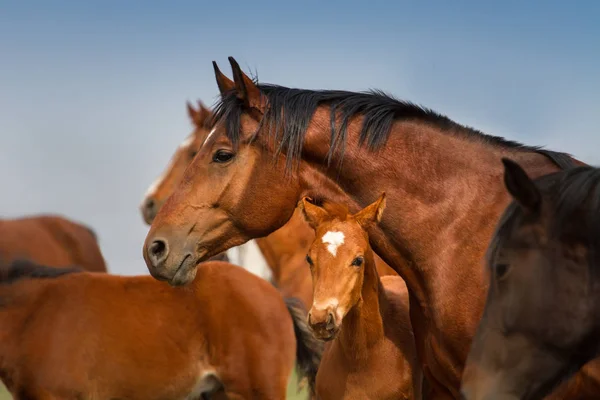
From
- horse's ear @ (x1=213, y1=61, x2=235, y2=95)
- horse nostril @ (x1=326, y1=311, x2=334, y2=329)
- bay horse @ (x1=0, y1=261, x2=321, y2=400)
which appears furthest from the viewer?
bay horse @ (x1=0, y1=261, x2=321, y2=400)

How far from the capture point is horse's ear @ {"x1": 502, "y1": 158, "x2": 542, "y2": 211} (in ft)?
9.01

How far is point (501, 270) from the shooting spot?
279cm

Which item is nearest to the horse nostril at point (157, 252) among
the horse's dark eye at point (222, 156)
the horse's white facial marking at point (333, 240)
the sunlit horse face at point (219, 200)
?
the sunlit horse face at point (219, 200)

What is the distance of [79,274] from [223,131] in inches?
130

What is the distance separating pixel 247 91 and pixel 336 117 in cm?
40

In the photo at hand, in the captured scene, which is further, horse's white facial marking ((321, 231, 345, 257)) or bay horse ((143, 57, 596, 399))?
horse's white facial marking ((321, 231, 345, 257))

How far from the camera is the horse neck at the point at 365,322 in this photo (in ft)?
16.6

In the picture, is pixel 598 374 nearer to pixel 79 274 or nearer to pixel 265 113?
pixel 265 113

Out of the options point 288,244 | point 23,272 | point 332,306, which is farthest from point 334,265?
point 288,244

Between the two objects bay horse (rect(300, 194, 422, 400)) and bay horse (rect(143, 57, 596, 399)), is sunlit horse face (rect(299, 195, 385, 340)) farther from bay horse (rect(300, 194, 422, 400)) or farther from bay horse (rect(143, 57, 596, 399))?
bay horse (rect(143, 57, 596, 399))

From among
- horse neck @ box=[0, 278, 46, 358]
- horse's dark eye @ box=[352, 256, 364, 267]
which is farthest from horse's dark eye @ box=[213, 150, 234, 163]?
horse neck @ box=[0, 278, 46, 358]

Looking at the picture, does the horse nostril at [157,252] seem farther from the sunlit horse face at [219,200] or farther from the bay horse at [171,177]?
the bay horse at [171,177]

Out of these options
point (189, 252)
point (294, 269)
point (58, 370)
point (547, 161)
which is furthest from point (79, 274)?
point (547, 161)

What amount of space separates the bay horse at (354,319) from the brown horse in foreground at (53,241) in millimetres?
4267
